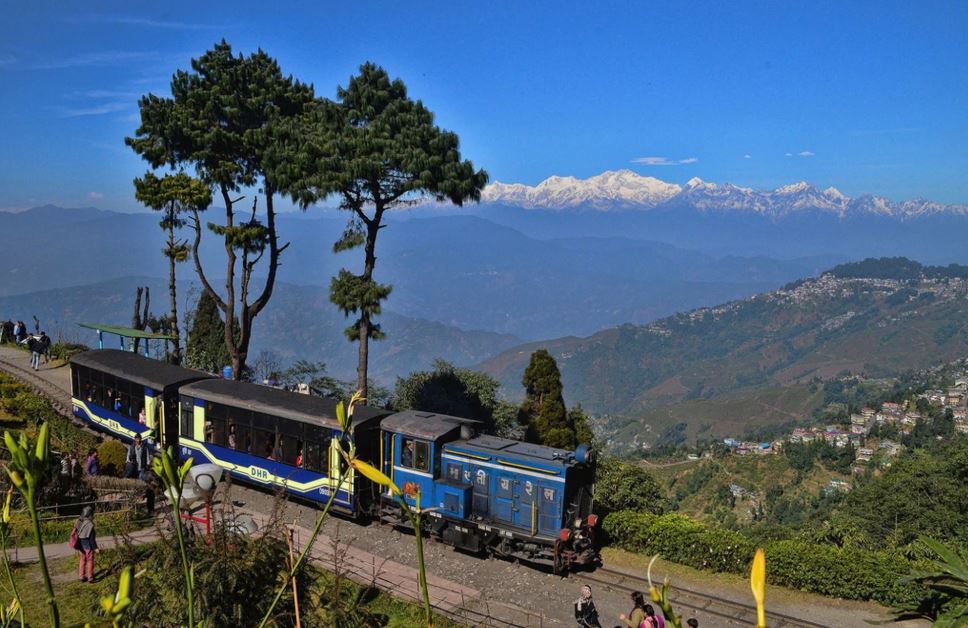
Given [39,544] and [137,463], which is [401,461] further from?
[39,544]

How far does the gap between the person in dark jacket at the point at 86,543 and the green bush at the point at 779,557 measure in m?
12.4

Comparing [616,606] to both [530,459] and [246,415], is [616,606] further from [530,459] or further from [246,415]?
[246,415]

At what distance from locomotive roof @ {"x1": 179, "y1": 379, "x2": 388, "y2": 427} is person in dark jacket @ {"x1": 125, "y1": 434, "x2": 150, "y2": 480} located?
2.06m

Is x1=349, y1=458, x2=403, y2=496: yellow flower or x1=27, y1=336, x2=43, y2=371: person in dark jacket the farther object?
x1=27, y1=336, x2=43, y2=371: person in dark jacket

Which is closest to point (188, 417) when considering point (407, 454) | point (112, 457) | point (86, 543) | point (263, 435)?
point (112, 457)

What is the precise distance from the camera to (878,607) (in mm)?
16844

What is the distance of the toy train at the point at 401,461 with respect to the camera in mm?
18688

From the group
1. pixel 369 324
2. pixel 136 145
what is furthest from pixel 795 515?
pixel 136 145

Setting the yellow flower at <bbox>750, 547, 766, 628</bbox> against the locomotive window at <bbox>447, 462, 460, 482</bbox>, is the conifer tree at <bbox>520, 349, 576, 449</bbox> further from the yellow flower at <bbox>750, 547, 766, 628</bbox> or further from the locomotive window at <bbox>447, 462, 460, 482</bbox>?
the yellow flower at <bbox>750, 547, 766, 628</bbox>

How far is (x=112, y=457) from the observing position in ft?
78.6

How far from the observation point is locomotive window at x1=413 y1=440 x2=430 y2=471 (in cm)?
1989

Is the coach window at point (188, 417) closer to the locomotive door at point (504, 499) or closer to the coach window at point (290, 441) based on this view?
the coach window at point (290, 441)

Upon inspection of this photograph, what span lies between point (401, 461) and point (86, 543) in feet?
25.2

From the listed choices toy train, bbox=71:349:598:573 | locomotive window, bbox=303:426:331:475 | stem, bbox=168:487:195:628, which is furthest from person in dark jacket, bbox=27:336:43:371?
stem, bbox=168:487:195:628
